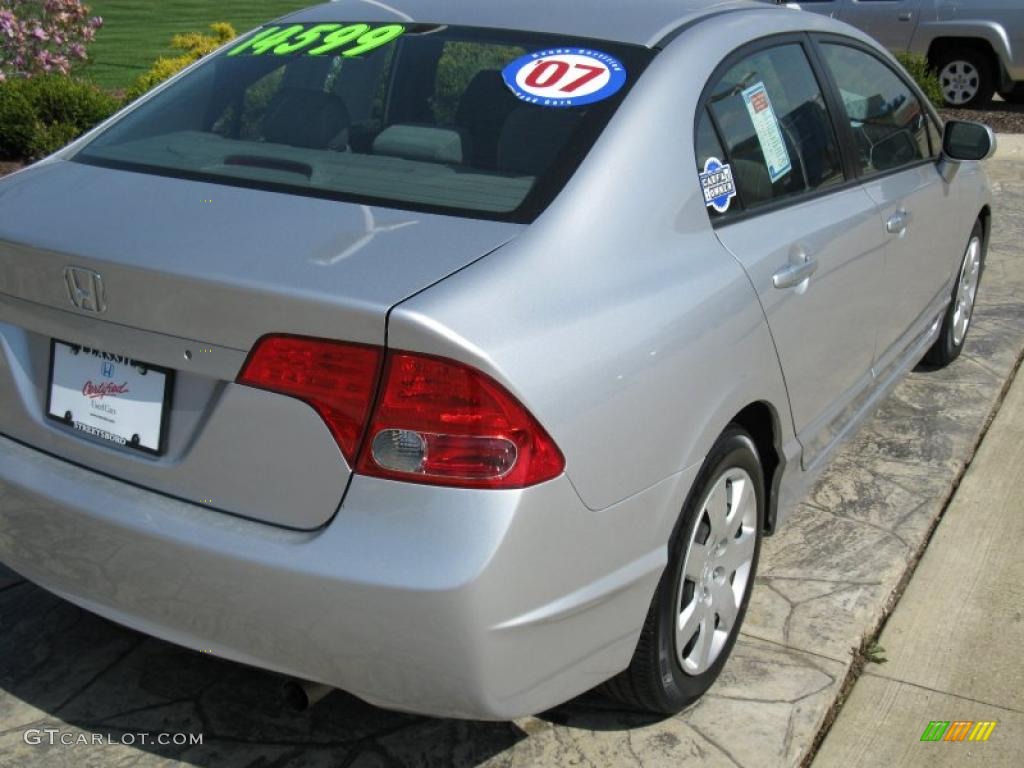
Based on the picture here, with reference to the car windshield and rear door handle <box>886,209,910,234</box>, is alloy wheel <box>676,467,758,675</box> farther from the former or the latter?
rear door handle <box>886,209,910,234</box>

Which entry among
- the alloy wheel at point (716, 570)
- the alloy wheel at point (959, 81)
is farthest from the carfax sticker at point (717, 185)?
the alloy wheel at point (959, 81)

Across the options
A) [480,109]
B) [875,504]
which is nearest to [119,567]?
[480,109]

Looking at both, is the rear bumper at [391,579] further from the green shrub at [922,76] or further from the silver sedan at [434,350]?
the green shrub at [922,76]

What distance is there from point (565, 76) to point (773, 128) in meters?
0.72

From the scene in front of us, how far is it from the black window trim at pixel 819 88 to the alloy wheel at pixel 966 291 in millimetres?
Result: 1876

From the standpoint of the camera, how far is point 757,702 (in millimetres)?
3234

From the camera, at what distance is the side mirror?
468 centimetres

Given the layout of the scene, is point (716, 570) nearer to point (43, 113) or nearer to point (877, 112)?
point (877, 112)

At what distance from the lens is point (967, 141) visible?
4695mm

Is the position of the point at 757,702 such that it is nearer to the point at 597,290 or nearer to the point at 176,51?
the point at 597,290

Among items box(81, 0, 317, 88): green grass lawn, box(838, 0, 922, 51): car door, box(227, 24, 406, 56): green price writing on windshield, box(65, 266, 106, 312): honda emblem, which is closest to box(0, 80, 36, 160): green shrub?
box(81, 0, 317, 88): green grass lawn

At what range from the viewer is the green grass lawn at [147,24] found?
1584 centimetres

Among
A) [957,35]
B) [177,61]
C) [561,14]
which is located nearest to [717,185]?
[561,14]

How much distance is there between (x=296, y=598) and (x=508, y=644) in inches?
15.8
